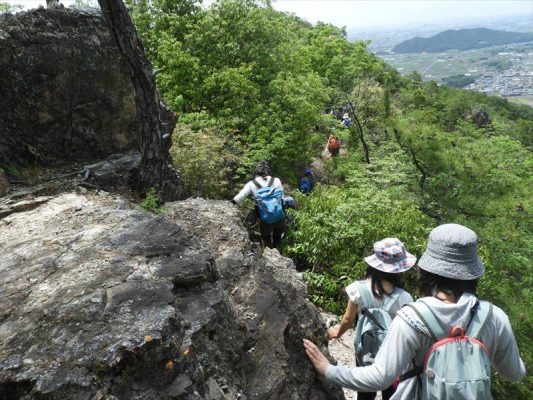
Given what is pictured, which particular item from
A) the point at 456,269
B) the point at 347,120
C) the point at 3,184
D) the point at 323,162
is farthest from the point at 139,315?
the point at 347,120

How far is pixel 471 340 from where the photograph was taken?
2.18m

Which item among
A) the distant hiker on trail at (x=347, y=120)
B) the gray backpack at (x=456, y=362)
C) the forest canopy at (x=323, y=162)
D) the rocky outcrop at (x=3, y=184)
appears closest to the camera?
the gray backpack at (x=456, y=362)

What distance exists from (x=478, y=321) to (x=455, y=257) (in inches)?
14.0

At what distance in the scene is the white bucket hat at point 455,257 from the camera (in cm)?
232

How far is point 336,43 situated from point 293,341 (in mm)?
25459

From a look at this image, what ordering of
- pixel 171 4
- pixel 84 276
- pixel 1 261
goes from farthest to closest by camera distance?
pixel 171 4 → pixel 1 261 → pixel 84 276

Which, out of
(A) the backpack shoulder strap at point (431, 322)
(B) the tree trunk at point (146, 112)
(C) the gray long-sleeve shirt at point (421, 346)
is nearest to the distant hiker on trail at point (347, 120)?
(B) the tree trunk at point (146, 112)

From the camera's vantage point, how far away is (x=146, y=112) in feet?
20.9

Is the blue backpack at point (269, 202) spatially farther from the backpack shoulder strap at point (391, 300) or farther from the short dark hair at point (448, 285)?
the short dark hair at point (448, 285)

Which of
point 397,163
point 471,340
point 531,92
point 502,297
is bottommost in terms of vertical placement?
point 531,92

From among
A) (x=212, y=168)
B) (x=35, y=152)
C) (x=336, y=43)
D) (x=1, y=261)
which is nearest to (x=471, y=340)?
(x=1, y=261)

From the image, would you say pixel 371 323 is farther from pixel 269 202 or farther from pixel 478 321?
pixel 269 202

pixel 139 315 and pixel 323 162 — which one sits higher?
pixel 139 315

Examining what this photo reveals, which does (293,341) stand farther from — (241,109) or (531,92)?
(531,92)
